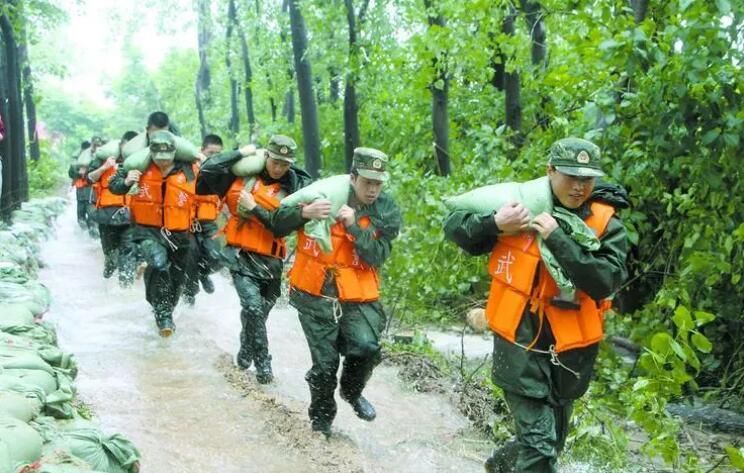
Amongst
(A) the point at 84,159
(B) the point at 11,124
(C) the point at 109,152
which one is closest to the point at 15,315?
(C) the point at 109,152

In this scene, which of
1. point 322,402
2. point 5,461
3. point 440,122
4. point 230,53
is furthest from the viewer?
point 230,53

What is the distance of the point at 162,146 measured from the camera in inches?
322

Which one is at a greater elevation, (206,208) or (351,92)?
(351,92)

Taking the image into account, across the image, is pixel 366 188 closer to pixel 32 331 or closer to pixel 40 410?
pixel 40 410

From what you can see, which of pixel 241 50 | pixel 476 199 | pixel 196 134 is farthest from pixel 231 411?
pixel 196 134

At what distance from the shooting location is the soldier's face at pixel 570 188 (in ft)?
12.7

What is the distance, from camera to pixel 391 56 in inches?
538

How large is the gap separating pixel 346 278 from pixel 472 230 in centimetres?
141

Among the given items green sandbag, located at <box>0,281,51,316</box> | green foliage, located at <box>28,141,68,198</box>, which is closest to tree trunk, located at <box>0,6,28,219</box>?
green sandbag, located at <box>0,281,51,316</box>

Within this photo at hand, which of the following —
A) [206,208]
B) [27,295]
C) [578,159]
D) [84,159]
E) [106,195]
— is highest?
[578,159]

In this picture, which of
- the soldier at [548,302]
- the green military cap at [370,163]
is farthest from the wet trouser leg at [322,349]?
the soldier at [548,302]

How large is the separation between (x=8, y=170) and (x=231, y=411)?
10536 mm

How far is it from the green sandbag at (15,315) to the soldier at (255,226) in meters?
1.62

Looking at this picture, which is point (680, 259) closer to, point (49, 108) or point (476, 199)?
point (476, 199)
